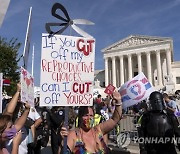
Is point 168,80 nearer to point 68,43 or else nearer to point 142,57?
point 142,57

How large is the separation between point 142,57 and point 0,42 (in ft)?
153

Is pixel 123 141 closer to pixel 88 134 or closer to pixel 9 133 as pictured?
pixel 88 134

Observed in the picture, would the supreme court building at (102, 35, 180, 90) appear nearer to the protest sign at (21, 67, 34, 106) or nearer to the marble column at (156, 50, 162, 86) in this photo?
the marble column at (156, 50, 162, 86)

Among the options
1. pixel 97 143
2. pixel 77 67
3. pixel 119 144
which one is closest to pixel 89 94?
pixel 77 67

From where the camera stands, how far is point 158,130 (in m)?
4.34

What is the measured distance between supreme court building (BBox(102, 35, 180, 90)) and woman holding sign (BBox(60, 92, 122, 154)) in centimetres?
5876

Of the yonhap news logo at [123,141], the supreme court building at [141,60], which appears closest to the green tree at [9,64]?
the yonhap news logo at [123,141]

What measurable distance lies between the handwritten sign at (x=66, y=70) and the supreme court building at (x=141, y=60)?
58.7 meters

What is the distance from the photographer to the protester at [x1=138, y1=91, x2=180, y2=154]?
4316 mm

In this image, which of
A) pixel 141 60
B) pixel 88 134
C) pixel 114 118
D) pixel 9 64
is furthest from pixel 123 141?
pixel 141 60

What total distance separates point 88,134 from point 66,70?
0.85m

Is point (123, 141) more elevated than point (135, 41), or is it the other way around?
point (135, 41)

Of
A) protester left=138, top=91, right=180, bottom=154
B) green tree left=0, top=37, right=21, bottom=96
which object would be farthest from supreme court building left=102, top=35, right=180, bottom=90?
protester left=138, top=91, right=180, bottom=154

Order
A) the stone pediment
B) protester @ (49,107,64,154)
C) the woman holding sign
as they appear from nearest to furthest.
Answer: the woman holding sign → protester @ (49,107,64,154) → the stone pediment
